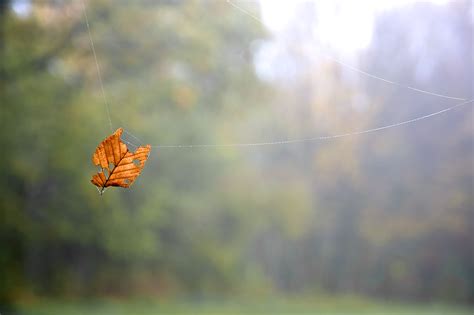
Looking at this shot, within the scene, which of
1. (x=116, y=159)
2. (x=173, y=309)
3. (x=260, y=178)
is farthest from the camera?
(x=260, y=178)

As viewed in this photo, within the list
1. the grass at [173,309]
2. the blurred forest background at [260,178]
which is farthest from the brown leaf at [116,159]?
the grass at [173,309]

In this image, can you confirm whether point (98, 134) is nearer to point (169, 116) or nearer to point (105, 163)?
point (169, 116)

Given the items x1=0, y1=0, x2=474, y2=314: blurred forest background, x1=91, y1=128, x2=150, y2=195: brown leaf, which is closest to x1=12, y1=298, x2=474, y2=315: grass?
x1=0, y1=0, x2=474, y2=314: blurred forest background

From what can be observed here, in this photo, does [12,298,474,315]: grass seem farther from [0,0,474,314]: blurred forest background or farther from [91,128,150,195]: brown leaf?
[91,128,150,195]: brown leaf

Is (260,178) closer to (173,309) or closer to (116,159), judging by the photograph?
(173,309)

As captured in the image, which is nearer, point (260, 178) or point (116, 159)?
point (116, 159)

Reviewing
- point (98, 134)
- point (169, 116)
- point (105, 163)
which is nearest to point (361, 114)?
point (169, 116)

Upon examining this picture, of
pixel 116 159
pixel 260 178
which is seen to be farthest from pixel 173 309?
pixel 116 159
